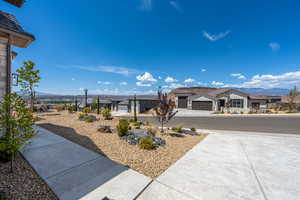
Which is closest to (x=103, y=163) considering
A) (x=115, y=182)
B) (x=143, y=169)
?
(x=115, y=182)

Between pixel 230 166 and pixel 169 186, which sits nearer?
pixel 169 186

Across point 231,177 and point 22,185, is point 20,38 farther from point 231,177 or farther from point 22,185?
point 231,177

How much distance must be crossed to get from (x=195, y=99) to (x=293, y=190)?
81.4ft

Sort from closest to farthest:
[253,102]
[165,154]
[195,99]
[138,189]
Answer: [138,189]
[165,154]
[253,102]
[195,99]

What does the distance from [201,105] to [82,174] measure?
1033 inches

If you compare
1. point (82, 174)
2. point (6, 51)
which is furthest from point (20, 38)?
point (82, 174)

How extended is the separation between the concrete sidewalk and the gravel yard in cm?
11

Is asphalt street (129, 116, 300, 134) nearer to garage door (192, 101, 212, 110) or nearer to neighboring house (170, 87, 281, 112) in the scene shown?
neighboring house (170, 87, 281, 112)

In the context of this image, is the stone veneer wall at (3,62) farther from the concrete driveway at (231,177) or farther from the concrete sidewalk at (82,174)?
the concrete driveway at (231,177)

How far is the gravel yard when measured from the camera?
2.41m

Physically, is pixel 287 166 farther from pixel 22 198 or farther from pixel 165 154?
pixel 22 198

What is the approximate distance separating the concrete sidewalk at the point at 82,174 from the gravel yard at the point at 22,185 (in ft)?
0.37

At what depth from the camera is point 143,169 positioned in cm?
362

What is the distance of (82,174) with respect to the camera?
3154 millimetres
